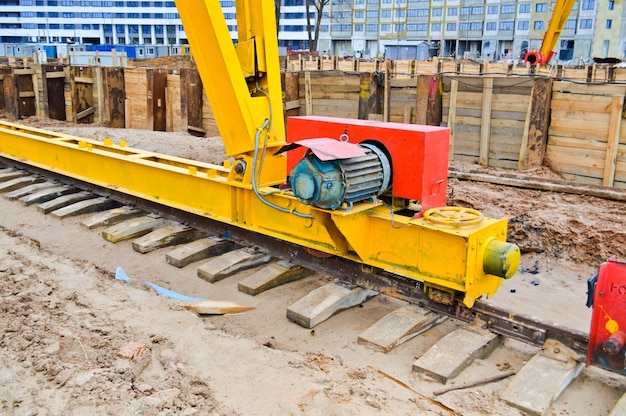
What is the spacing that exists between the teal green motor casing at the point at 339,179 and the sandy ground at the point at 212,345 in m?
1.14

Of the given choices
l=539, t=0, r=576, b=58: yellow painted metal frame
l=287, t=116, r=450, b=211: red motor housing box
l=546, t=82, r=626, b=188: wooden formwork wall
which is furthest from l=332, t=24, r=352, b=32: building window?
l=287, t=116, r=450, b=211: red motor housing box

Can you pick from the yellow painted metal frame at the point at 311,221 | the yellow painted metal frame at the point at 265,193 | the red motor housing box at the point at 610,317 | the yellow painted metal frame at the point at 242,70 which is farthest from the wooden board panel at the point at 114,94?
the red motor housing box at the point at 610,317

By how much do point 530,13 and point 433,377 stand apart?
78316 mm

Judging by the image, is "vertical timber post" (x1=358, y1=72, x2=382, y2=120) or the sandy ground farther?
"vertical timber post" (x1=358, y1=72, x2=382, y2=120)

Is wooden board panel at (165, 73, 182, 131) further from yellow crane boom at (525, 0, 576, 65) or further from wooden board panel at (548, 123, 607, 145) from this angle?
yellow crane boom at (525, 0, 576, 65)

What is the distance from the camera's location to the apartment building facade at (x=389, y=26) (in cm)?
6962

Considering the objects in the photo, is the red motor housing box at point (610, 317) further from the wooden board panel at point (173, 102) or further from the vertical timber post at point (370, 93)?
the wooden board panel at point (173, 102)

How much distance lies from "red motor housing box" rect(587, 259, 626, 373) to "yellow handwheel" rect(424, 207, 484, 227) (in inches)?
46.9

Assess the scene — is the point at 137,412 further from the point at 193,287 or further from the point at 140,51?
the point at 140,51

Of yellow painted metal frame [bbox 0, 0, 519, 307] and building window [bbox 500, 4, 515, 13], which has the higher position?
building window [bbox 500, 4, 515, 13]

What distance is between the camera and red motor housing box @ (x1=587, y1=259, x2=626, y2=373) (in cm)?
396

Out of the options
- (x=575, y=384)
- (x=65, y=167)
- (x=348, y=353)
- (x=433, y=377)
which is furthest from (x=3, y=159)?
(x=575, y=384)

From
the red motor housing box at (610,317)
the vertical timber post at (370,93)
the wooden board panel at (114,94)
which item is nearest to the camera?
the red motor housing box at (610,317)

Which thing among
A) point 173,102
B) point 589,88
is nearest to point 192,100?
point 173,102
